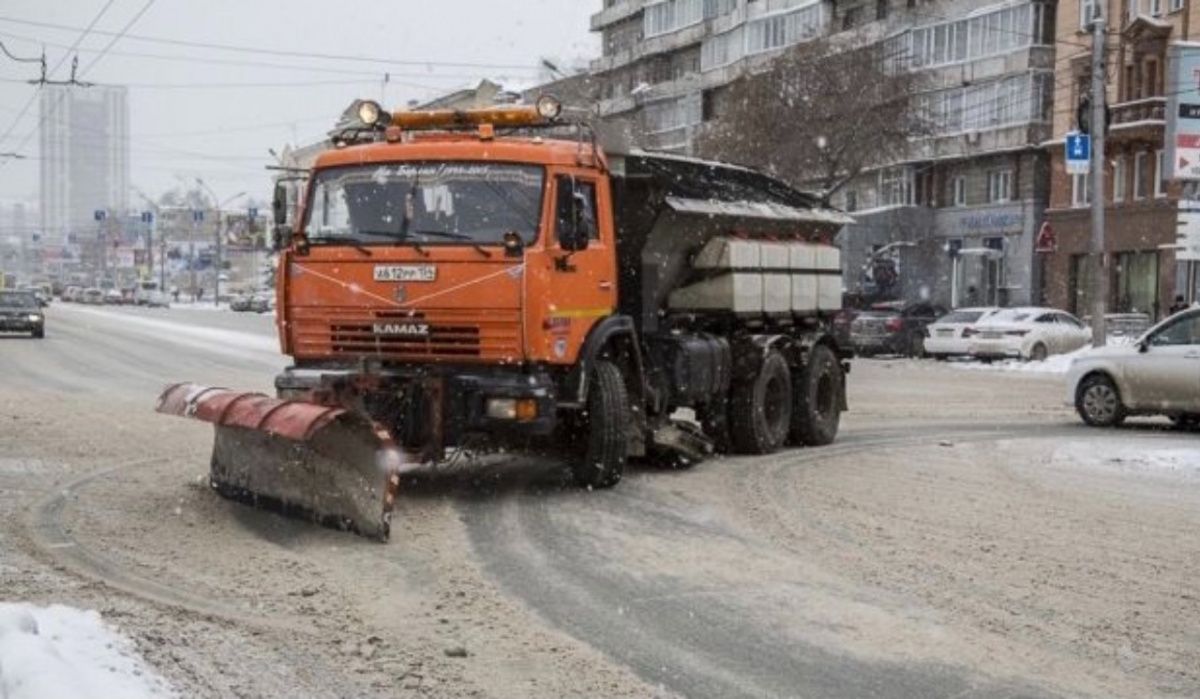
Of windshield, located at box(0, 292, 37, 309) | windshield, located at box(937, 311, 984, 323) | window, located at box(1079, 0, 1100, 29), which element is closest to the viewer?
windshield, located at box(937, 311, 984, 323)

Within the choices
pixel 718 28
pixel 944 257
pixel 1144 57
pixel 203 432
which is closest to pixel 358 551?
pixel 203 432

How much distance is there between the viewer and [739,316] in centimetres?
1370

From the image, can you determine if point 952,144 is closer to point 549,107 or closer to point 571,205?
point 549,107

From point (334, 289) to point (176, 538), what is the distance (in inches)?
99.3

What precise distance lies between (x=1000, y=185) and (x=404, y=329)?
49.3 metres

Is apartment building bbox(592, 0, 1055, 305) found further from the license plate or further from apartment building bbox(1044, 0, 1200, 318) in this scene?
the license plate

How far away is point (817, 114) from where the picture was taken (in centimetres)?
4453

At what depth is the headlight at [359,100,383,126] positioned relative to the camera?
11.4m

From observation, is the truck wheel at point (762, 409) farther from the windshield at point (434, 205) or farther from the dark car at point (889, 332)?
the dark car at point (889, 332)

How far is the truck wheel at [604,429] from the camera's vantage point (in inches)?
432

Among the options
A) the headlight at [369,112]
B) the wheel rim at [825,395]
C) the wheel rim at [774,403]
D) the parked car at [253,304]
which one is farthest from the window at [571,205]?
the parked car at [253,304]

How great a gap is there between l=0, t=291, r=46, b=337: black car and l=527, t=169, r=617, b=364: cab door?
3316cm

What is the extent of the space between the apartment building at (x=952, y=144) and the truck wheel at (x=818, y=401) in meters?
29.7

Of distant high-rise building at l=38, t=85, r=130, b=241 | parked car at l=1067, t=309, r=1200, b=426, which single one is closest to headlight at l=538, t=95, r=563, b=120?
parked car at l=1067, t=309, r=1200, b=426
